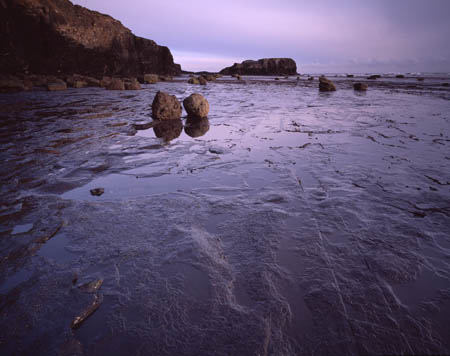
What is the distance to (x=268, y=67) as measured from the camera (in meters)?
86.2

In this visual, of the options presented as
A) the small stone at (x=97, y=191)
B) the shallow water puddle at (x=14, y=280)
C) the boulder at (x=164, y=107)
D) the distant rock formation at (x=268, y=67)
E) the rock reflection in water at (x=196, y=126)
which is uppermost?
the distant rock formation at (x=268, y=67)

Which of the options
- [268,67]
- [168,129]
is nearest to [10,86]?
[168,129]

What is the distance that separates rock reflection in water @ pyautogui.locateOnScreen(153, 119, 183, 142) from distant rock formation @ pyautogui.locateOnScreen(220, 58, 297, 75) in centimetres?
9041

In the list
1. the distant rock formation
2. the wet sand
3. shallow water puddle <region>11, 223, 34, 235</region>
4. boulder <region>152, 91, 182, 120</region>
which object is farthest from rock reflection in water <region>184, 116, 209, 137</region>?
the distant rock formation

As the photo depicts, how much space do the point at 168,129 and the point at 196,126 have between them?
2.90ft

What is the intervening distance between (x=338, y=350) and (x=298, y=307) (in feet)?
0.94

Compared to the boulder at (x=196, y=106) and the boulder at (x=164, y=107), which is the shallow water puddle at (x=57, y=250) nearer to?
the boulder at (x=164, y=107)

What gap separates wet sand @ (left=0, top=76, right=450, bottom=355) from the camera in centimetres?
124

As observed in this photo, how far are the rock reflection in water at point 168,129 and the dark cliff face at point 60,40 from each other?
75.3ft

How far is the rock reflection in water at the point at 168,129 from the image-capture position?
18.5ft

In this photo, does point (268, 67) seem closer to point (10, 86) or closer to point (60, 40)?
point (60, 40)

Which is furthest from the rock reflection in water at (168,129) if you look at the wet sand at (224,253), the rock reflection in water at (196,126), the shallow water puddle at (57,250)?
the shallow water puddle at (57,250)

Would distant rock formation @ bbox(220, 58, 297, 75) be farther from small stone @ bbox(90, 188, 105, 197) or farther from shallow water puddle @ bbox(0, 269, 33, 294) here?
shallow water puddle @ bbox(0, 269, 33, 294)

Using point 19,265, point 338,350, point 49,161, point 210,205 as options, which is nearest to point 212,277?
point 338,350
